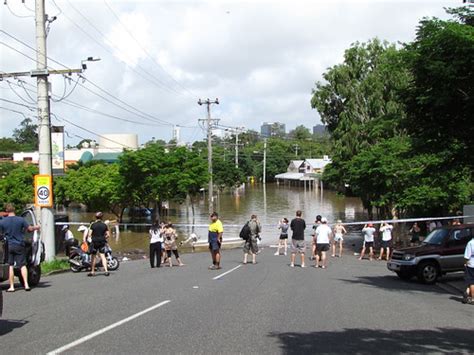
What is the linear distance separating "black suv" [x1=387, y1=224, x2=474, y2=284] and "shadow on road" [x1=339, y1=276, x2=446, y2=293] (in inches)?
15.1

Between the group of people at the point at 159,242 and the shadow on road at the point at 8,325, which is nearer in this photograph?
the shadow on road at the point at 8,325

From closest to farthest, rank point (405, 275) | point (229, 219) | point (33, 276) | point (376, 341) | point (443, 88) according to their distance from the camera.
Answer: point (376, 341), point (33, 276), point (443, 88), point (405, 275), point (229, 219)

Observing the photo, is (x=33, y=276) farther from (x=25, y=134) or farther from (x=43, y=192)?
(x=25, y=134)

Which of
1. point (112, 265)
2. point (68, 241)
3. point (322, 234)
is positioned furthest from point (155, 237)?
point (68, 241)

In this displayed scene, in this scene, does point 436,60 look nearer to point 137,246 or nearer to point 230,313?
point 230,313

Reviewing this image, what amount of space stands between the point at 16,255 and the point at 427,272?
11.5 m

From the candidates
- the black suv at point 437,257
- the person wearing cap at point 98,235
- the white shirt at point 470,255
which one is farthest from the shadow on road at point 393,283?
the person wearing cap at point 98,235

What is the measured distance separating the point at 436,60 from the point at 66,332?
10721mm

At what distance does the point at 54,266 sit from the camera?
60.6 feet

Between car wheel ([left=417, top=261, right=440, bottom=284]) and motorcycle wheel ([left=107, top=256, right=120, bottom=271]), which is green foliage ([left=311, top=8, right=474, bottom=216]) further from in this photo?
motorcycle wheel ([left=107, top=256, right=120, bottom=271])

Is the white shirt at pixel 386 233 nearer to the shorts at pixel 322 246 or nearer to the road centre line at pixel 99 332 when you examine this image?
the shorts at pixel 322 246

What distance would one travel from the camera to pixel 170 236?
20.3 m

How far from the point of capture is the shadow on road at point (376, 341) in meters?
7.10

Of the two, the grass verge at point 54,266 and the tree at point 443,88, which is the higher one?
the tree at point 443,88
